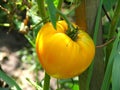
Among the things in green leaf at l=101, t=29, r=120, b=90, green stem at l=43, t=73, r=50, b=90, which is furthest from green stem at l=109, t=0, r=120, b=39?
green stem at l=43, t=73, r=50, b=90

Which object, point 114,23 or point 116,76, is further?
point 114,23

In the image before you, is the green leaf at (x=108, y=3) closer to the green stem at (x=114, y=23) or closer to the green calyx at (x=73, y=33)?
the green stem at (x=114, y=23)

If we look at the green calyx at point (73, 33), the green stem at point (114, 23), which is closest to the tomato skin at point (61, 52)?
the green calyx at point (73, 33)

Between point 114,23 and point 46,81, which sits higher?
point 114,23

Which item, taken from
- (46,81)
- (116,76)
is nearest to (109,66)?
(116,76)

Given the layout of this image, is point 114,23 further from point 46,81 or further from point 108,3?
point 46,81

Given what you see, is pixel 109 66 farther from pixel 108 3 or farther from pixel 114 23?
pixel 108 3

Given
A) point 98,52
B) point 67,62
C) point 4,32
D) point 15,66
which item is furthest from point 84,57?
point 4,32

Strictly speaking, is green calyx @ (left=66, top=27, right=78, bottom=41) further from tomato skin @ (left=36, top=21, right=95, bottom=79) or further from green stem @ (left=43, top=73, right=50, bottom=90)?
green stem @ (left=43, top=73, right=50, bottom=90)

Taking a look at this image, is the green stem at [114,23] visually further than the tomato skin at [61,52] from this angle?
Yes
